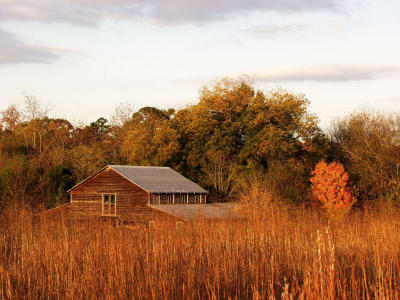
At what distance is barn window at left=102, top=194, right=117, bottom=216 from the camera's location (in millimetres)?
33812

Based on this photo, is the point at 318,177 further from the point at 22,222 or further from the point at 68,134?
the point at 68,134

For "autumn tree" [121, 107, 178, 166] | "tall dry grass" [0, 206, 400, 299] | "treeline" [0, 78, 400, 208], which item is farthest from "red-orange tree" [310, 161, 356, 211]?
"tall dry grass" [0, 206, 400, 299]

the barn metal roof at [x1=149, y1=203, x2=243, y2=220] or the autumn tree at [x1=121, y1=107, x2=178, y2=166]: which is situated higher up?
the autumn tree at [x1=121, y1=107, x2=178, y2=166]

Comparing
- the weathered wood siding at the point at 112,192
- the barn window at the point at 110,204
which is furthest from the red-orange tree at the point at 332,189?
the barn window at the point at 110,204

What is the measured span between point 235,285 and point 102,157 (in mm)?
36033

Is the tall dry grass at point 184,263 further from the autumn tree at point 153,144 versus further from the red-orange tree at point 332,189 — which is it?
the autumn tree at point 153,144

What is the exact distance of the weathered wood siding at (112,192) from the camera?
32375 mm

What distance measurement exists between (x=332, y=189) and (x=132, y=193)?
12.6 meters

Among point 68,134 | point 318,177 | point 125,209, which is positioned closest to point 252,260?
point 318,177

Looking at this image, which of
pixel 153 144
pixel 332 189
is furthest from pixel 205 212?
pixel 153 144

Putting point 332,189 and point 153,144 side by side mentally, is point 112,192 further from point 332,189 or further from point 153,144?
point 332,189

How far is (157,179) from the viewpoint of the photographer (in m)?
33.4

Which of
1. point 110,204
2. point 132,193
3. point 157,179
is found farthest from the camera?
point 110,204

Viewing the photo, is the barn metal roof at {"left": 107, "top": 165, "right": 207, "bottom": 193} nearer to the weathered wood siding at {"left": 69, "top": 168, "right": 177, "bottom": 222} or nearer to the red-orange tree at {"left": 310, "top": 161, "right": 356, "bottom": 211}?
the weathered wood siding at {"left": 69, "top": 168, "right": 177, "bottom": 222}
